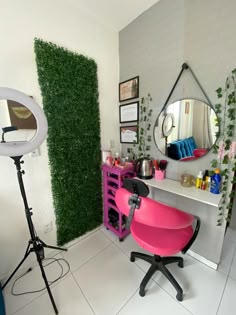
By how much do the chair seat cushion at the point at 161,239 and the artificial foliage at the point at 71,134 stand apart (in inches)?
31.5

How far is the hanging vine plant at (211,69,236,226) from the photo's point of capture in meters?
1.17

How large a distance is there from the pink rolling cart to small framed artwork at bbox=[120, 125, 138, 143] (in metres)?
0.35

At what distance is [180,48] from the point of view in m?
1.40

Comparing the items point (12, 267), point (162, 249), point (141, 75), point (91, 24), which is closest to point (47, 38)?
point (91, 24)

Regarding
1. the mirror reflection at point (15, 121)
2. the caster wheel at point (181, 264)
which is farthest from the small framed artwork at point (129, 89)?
the caster wheel at point (181, 264)

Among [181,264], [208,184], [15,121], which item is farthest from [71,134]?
[181,264]

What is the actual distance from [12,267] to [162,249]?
139cm

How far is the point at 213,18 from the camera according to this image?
3.91 ft

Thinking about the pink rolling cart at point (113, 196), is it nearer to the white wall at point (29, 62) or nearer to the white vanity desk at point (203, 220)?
the white vanity desk at point (203, 220)

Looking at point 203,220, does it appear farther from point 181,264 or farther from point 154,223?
point 154,223

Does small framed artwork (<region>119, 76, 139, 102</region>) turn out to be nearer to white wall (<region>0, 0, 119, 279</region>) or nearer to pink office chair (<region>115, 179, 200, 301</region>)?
white wall (<region>0, 0, 119, 279</region>)

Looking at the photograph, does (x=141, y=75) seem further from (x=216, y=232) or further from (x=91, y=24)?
(x=216, y=232)

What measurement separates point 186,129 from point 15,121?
1.53 metres

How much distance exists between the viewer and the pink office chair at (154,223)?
36.6 inches
